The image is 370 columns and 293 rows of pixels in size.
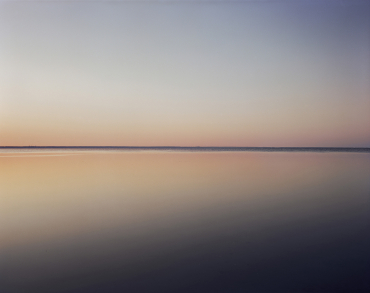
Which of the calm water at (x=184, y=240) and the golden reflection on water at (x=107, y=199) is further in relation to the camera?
the golden reflection on water at (x=107, y=199)

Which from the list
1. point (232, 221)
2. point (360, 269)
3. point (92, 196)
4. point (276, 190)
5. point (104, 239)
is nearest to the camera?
point (360, 269)

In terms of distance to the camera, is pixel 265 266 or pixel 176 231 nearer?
pixel 265 266

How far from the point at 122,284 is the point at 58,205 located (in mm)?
2385

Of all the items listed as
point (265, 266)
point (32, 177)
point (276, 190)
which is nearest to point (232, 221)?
point (265, 266)

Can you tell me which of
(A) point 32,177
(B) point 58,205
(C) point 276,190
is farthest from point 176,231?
(A) point 32,177

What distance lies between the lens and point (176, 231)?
271cm

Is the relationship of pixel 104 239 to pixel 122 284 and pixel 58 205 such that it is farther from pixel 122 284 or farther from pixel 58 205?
pixel 58 205

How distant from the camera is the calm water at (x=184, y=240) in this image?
5.97ft

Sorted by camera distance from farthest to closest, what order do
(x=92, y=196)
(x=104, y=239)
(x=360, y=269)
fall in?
(x=92, y=196) < (x=104, y=239) < (x=360, y=269)

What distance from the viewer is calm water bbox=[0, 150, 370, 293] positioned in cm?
182

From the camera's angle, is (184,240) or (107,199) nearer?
(184,240)

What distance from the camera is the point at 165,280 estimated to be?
1.82 m

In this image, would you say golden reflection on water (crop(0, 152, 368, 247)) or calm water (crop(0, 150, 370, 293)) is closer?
calm water (crop(0, 150, 370, 293))

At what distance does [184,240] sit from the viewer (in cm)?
247
